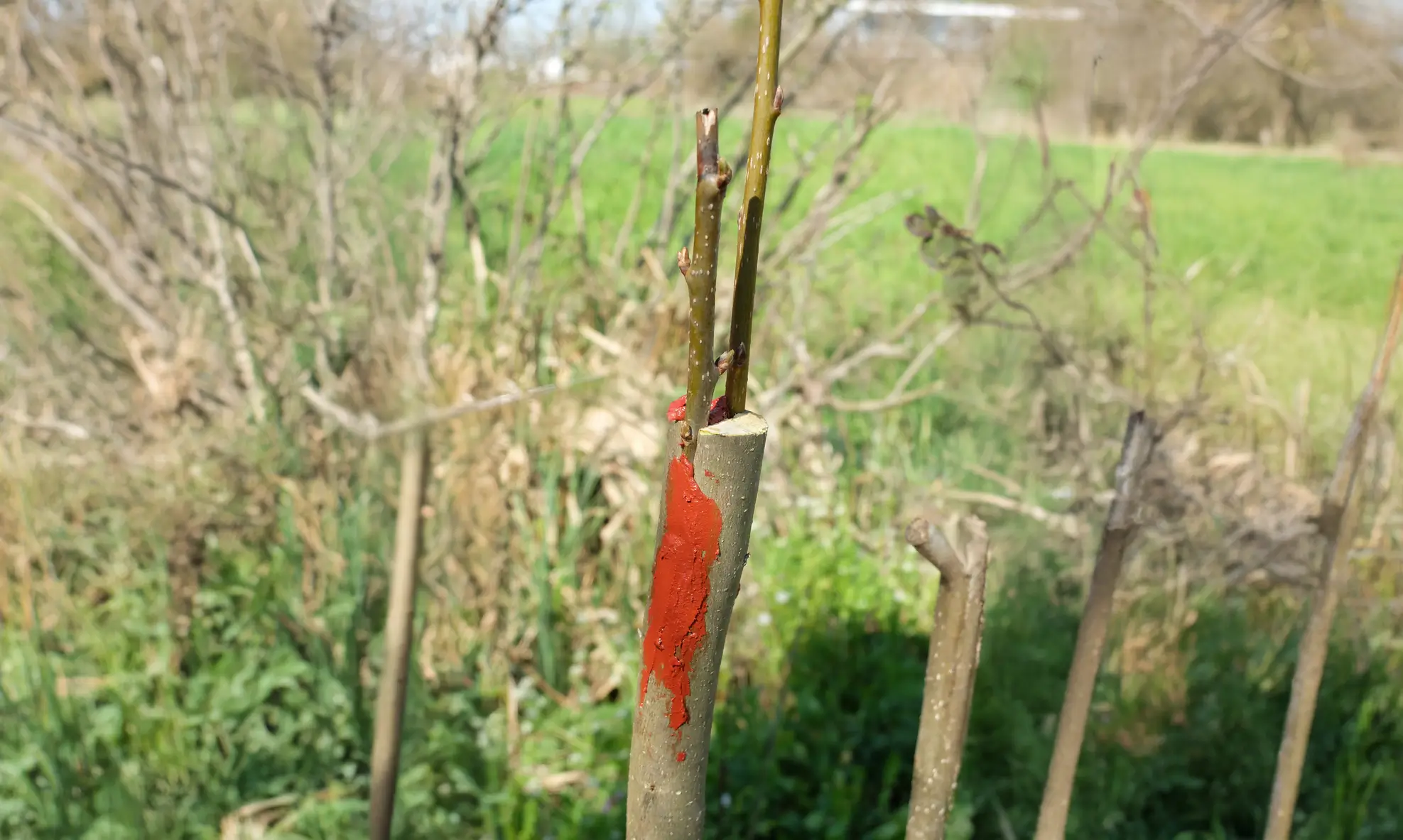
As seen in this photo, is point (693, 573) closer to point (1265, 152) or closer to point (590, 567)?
point (590, 567)

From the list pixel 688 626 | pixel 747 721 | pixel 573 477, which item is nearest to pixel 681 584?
pixel 688 626

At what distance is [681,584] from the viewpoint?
1.90ft

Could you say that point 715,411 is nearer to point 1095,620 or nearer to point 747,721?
point 1095,620

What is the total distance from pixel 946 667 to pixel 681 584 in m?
0.31

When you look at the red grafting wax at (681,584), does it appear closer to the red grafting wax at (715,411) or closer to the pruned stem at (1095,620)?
the red grafting wax at (715,411)

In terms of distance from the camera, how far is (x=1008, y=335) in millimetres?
3570

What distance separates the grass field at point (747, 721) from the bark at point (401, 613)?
82cm

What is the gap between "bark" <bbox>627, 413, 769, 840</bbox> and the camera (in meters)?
0.55

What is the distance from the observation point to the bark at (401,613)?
103 cm

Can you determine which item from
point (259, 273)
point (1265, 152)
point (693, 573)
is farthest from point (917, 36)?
point (1265, 152)

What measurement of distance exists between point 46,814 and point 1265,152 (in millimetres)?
17031

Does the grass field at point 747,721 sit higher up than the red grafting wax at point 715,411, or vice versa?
the red grafting wax at point 715,411

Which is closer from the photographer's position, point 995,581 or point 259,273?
point 995,581

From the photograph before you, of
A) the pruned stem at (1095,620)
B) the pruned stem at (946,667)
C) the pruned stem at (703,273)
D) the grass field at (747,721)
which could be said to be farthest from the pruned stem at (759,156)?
the grass field at (747,721)
